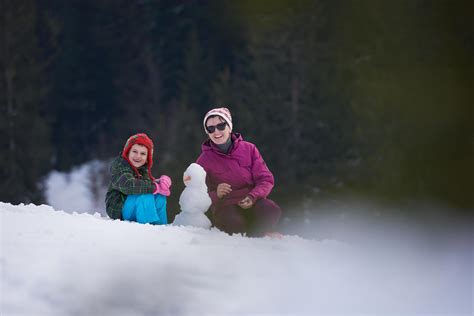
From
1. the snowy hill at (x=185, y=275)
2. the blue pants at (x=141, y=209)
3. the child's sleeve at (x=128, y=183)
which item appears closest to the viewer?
the snowy hill at (x=185, y=275)

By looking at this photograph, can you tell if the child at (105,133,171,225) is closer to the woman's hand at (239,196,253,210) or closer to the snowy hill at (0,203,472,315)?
the snowy hill at (0,203,472,315)

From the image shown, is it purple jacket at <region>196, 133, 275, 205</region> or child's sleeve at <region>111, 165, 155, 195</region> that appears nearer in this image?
child's sleeve at <region>111, 165, 155, 195</region>

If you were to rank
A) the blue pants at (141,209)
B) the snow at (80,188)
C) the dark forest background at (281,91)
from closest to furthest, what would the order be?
the blue pants at (141,209), the dark forest background at (281,91), the snow at (80,188)

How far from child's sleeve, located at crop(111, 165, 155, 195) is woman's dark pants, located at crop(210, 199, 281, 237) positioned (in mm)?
578

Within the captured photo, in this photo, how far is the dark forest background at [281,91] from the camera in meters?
17.5

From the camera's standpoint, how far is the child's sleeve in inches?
218

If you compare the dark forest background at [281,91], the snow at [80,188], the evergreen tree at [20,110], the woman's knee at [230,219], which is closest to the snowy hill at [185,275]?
the woman's knee at [230,219]

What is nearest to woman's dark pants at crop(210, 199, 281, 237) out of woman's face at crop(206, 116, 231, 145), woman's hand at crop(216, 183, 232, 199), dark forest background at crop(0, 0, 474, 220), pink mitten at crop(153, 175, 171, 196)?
woman's hand at crop(216, 183, 232, 199)

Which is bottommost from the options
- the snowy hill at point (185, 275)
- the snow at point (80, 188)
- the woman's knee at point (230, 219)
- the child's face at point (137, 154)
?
the snowy hill at point (185, 275)

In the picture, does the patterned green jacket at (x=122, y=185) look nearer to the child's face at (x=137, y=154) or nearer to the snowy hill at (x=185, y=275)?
the child's face at (x=137, y=154)

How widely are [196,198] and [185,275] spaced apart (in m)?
1.57

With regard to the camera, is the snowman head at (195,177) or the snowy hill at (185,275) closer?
the snowy hill at (185,275)

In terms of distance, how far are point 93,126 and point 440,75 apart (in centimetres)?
2140

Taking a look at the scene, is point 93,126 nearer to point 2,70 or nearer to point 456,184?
point 2,70
